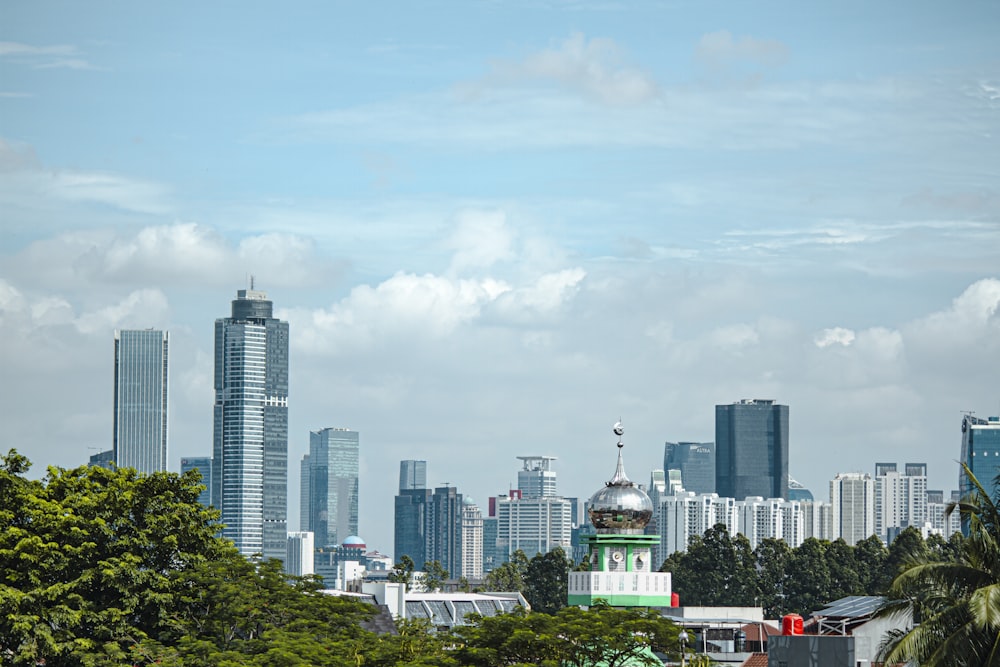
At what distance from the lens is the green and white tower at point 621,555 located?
4709 centimetres

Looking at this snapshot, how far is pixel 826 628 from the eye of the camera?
6875 centimetres

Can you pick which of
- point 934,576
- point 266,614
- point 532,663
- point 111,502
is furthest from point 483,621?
point 934,576

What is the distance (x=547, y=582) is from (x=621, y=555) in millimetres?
123614

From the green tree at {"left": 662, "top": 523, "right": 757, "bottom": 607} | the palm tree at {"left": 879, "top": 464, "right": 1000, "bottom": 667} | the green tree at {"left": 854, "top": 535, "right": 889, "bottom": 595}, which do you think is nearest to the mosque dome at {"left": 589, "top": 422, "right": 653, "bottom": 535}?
the palm tree at {"left": 879, "top": 464, "right": 1000, "bottom": 667}

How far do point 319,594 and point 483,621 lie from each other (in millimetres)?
7467

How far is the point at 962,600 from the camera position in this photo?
126 feet

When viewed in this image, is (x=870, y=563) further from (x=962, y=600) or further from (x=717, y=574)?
(x=962, y=600)

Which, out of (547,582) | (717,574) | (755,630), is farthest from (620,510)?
(717,574)

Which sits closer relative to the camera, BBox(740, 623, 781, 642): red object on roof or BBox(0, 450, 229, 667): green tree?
BBox(0, 450, 229, 667): green tree

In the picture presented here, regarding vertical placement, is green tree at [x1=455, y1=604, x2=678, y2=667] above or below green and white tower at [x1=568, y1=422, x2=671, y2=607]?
below

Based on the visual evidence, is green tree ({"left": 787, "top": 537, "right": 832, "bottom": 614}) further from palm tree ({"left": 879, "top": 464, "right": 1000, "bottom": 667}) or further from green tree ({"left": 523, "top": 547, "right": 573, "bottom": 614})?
palm tree ({"left": 879, "top": 464, "right": 1000, "bottom": 667})

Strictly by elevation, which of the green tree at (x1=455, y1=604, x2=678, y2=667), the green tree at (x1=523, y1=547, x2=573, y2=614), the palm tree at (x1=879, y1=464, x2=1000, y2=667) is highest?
the palm tree at (x1=879, y1=464, x2=1000, y2=667)

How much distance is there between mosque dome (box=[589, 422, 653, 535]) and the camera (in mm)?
47125

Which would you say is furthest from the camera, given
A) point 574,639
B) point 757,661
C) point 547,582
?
point 547,582
